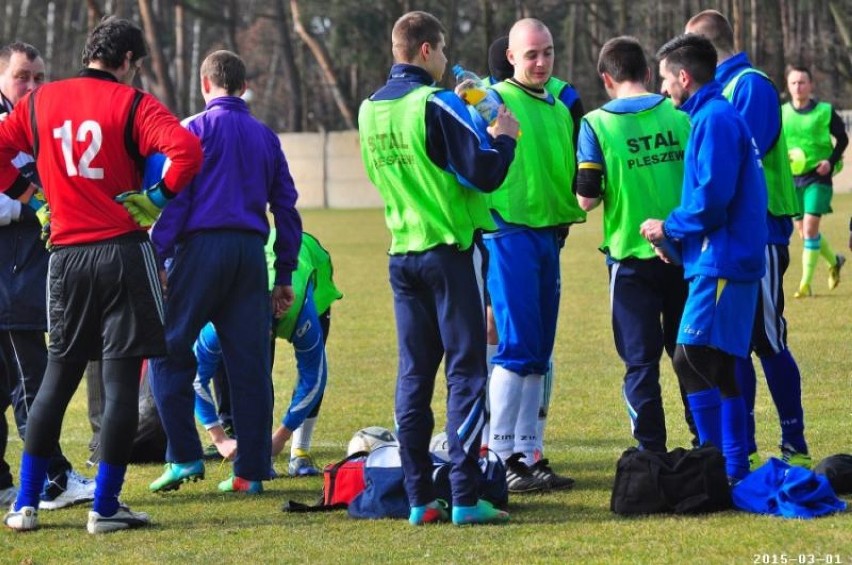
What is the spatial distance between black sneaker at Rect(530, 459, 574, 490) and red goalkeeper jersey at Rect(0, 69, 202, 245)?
2.25 meters

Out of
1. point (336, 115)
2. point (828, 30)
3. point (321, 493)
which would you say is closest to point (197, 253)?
point (321, 493)

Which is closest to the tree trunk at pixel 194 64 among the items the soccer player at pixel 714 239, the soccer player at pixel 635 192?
the soccer player at pixel 635 192

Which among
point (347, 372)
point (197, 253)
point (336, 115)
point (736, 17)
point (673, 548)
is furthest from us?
point (336, 115)

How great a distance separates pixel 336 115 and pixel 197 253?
65462 mm

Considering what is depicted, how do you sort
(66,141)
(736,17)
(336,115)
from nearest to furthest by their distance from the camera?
1. (66,141)
2. (736,17)
3. (336,115)

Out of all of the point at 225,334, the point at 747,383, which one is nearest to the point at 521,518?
the point at 747,383

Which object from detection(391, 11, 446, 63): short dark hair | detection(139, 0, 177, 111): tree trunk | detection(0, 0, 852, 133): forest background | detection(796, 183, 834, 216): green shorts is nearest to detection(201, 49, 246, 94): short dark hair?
detection(391, 11, 446, 63): short dark hair

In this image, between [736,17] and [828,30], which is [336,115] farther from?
[736,17]

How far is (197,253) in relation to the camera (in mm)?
7004

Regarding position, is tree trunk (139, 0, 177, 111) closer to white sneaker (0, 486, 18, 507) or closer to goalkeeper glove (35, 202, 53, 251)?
white sneaker (0, 486, 18, 507)

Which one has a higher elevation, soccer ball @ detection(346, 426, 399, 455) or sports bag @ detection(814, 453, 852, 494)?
sports bag @ detection(814, 453, 852, 494)

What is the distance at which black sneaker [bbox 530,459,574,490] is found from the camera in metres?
7.09

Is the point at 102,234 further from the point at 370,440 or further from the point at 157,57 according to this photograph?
the point at 157,57

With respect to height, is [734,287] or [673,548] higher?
[734,287]
